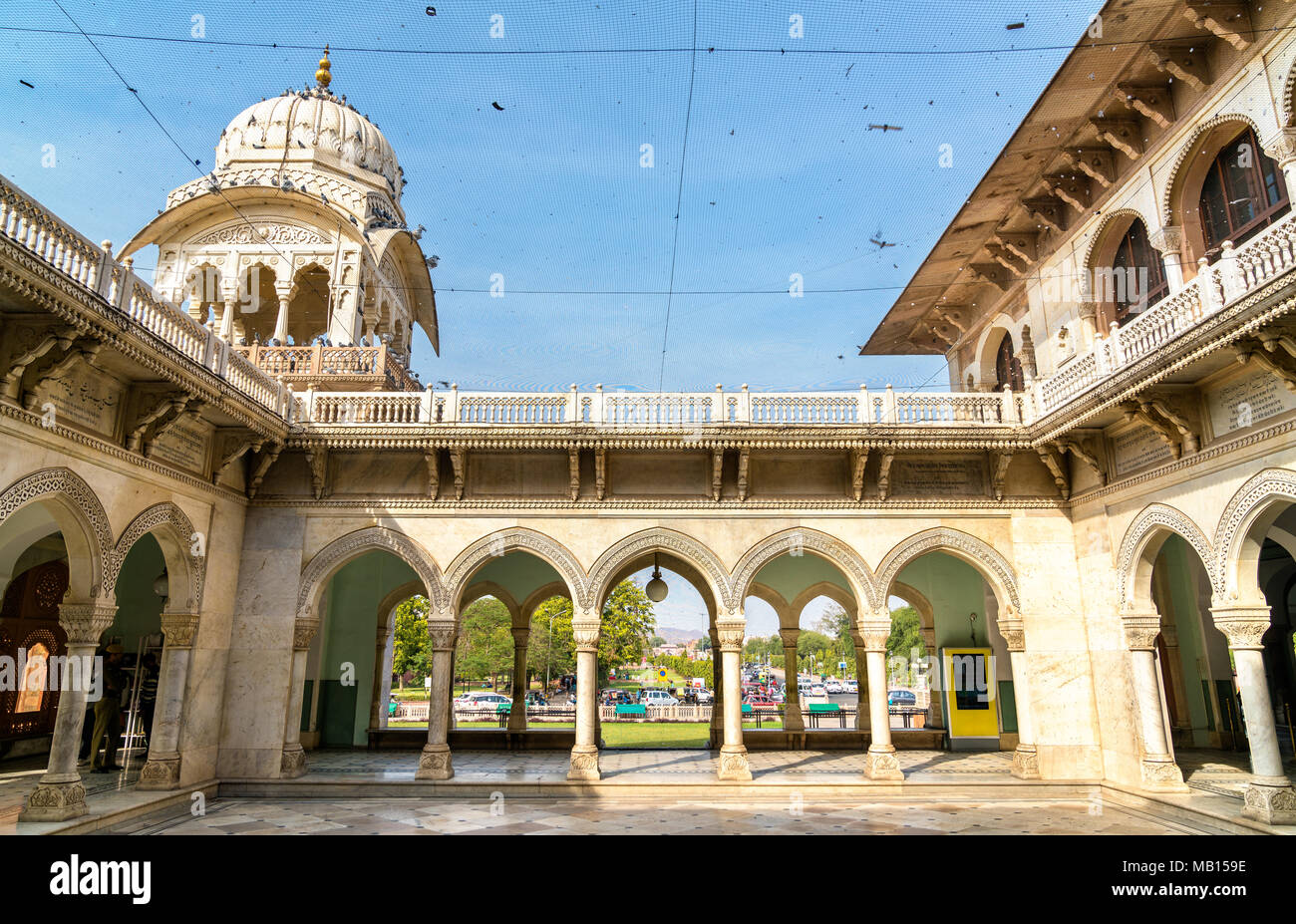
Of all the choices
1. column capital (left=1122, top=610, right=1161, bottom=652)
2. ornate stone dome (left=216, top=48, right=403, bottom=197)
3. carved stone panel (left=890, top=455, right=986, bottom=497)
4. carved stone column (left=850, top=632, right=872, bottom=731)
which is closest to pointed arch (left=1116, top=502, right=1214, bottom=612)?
column capital (left=1122, top=610, right=1161, bottom=652)

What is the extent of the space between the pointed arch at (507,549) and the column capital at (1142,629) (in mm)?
7187

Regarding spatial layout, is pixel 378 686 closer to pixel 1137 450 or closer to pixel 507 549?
pixel 507 549

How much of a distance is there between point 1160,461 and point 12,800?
45.0ft

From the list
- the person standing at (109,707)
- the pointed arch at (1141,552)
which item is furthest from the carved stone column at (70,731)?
the pointed arch at (1141,552)

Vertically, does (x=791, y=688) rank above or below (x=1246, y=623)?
below

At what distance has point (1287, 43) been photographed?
304 inches

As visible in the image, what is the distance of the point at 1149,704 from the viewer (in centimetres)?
988

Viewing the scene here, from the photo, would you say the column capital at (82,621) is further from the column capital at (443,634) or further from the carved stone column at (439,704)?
the column capital at (443,634)

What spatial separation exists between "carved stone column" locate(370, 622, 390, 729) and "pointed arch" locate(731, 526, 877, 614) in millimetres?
7301

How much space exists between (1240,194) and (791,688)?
32.9ft

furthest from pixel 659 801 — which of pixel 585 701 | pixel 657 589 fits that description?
pixel 657 589

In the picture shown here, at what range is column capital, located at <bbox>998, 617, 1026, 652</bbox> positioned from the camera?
1118 centimetres

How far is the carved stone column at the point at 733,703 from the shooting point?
10.8m
